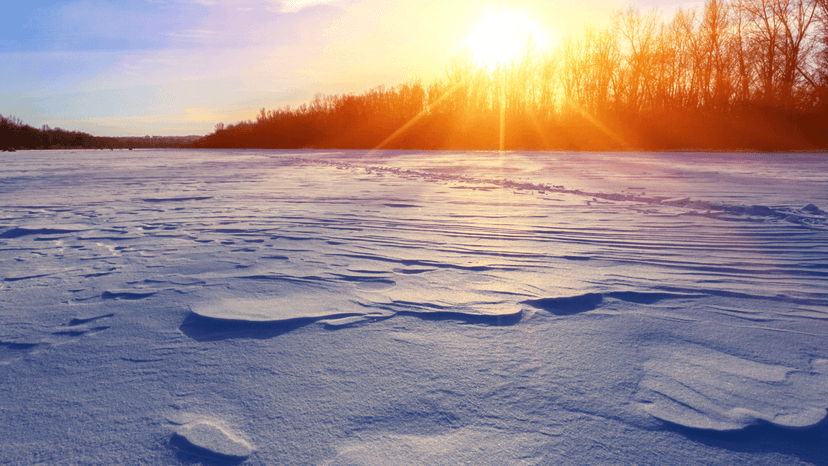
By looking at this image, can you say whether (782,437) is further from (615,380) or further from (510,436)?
(510,436)

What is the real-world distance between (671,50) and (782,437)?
29.9 m

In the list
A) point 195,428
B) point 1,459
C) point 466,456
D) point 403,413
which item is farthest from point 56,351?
point 466,456

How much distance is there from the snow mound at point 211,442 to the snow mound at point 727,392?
109cm

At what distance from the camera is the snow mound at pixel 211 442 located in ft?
3.52

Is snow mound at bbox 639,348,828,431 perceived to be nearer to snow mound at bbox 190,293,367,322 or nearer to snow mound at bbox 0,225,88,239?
snow mound at bbox 190,293,367,322

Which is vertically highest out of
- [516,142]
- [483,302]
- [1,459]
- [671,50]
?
[671,50]

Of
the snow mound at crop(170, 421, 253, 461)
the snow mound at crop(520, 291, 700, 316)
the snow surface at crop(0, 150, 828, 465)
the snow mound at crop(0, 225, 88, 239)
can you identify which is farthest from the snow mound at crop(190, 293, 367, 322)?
the snow mound at crop(0, 225, 88, 239)

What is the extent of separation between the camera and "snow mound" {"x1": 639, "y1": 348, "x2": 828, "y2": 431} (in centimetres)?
119

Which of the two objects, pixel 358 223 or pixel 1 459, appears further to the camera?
pixel 358 223

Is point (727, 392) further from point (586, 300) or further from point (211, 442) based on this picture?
point (211, 442)

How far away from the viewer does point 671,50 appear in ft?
82.9

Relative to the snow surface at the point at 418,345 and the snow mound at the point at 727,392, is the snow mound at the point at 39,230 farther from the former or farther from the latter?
the snow mound at the point at 727,392

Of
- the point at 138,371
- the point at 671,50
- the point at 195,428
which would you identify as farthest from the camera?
the point at 671,50

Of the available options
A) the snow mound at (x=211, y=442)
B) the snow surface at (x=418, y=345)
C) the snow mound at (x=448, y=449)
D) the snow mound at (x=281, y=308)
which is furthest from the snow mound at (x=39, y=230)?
the snow mound at (x=448, y=449)
